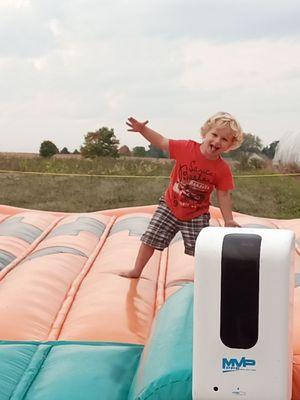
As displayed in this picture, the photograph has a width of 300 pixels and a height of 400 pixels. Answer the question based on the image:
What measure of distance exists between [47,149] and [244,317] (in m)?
4.80

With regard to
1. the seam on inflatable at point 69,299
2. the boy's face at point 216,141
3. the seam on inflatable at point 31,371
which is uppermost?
the boy's face at point 216,141

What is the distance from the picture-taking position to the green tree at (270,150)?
5.62 metres

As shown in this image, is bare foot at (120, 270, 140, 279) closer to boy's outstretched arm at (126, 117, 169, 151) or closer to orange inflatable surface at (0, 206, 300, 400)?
orange inflatable surface at (0, 206, 300, 400)

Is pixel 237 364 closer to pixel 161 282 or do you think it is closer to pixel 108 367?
pixel 108 367

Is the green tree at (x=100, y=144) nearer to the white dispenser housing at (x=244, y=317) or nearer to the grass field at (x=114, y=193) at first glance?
the grass field at (x=114, y=193)

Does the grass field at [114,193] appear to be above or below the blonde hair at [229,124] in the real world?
below

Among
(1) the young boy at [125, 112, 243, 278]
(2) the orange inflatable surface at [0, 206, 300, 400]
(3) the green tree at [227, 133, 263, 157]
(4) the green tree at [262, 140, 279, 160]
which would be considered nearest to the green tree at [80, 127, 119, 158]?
(3) the green tree at [227, 133, 263, 157]

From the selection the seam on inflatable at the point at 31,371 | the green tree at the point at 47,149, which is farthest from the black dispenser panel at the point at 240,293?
the green tree at the point at 47,149

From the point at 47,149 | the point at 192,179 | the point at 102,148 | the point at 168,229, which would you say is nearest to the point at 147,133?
the point at 192,179

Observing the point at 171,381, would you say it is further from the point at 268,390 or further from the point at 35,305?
the point at 35,305

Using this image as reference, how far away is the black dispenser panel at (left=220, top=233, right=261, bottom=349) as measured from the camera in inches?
48.9

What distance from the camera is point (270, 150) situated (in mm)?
5703

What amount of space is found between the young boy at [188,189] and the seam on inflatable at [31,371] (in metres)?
0.80

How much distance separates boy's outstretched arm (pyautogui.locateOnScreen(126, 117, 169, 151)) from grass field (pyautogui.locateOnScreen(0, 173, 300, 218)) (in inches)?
122
